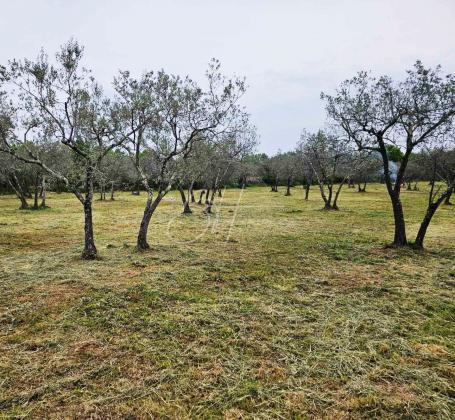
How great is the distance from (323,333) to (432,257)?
11.0 meters

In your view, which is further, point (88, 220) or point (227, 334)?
point (88, 220)

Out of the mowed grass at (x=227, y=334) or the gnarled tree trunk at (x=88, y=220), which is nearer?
the mowed grass at (x=227, y=334)

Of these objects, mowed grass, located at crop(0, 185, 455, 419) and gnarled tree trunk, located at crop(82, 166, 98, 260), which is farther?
gnarled tree trunk, located at crop(82, 166, 98, 260)

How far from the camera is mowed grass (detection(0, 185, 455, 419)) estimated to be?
5.90 meters

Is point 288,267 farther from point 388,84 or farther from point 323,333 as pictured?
point 388,84

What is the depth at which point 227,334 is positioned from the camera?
27.1 ft

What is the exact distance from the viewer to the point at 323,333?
834 centimetres

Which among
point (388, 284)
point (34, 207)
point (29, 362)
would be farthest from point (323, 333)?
point (34, 207)

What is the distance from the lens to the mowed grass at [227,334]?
19.4 feet

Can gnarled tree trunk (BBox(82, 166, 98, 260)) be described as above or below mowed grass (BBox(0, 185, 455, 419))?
above

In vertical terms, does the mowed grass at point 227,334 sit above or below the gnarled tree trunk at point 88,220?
below

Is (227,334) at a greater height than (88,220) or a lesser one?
lesser

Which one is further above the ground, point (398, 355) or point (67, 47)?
point (67, 47)

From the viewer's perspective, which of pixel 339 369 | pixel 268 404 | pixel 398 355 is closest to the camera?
pixel 268 404
